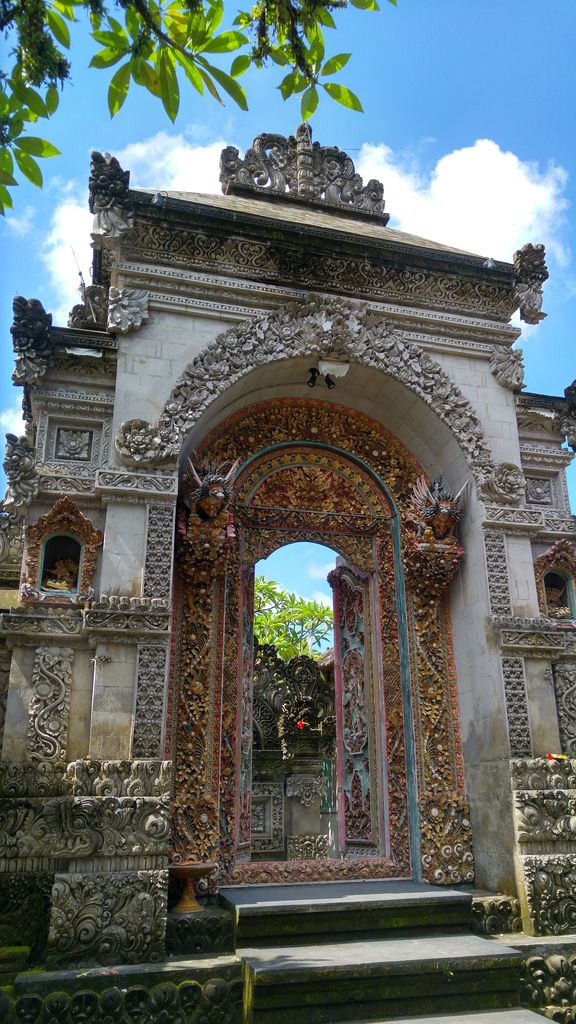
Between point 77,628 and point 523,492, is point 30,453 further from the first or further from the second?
point 523,492

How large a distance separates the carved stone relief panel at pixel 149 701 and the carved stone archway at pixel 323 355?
6.72 feet

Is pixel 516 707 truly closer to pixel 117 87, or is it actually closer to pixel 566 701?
pixel 566 701

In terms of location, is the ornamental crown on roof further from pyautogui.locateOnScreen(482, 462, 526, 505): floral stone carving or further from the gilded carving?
the gilded carving

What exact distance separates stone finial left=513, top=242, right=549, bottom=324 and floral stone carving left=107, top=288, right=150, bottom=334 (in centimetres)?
428

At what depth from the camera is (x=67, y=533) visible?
7215 millimetres

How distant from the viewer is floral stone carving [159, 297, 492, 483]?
7.85 meters

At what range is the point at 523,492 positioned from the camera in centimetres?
834

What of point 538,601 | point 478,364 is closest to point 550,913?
point 538,601

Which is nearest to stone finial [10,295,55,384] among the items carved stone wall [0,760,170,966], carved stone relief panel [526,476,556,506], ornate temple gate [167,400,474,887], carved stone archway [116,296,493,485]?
carved stone archway [116,296,493,485]

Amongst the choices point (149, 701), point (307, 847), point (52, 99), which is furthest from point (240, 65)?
point (307, 847)

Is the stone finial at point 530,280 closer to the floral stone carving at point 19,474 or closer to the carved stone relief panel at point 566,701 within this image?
the carved stone relief panel at point 566,701

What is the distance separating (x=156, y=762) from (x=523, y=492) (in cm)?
464

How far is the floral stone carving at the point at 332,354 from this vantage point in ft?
25.7

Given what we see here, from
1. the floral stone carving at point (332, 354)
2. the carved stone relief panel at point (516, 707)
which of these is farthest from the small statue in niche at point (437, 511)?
the carved stone relief panel at point (516, 707)
